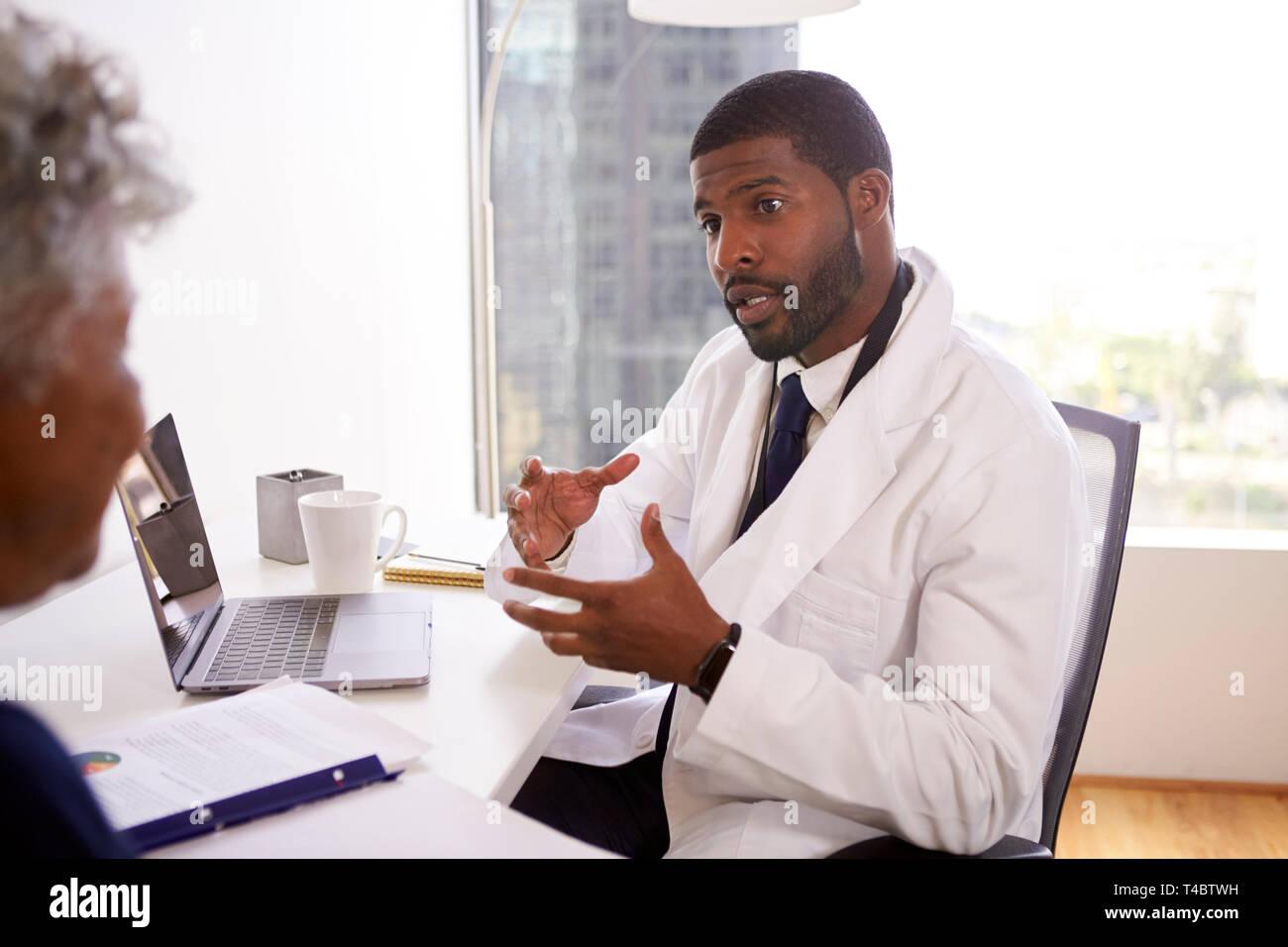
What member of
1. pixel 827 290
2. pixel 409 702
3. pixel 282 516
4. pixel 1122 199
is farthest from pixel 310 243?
pixel 1122 199

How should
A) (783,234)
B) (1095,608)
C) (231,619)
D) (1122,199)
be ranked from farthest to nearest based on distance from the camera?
(1122,199), (783,234), (231,619), (1095,608)

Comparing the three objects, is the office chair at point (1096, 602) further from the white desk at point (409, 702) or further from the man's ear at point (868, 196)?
the white desk at point (409, 702)

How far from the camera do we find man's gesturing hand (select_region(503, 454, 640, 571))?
4.60 ft

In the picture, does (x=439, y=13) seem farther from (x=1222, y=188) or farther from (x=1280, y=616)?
(x=1280, y=616)

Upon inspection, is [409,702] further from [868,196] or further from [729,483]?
[868,196]

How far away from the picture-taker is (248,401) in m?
1.88

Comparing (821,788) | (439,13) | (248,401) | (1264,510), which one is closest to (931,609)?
(821,788)

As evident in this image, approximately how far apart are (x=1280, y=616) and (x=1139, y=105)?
1.31m

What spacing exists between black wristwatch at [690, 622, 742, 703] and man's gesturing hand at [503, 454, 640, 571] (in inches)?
17.0

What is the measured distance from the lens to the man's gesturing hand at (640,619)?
0.97 m

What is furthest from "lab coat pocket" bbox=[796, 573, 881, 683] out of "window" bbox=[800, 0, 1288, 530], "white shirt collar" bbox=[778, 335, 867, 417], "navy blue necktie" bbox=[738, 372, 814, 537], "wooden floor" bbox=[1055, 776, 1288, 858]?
"window" bbox=[800, 0, 1288, 530]

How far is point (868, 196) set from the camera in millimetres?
1351

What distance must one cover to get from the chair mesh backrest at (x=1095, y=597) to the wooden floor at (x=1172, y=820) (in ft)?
4.13

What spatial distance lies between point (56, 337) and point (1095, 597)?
0.99 meters
